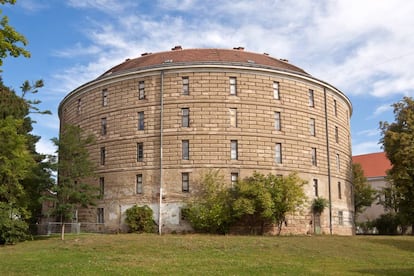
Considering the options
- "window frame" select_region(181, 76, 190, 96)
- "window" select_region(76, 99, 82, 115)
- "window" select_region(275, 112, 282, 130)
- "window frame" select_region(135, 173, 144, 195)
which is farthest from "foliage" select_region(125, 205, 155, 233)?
"window" select_region(76, 99, 82, 115)

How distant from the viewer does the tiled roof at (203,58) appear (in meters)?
44.3

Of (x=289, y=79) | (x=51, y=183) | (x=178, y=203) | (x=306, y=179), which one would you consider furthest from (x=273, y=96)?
(x=51, y=183)

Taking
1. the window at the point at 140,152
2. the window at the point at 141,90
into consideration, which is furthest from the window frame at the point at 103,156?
the window at the point at 141,90

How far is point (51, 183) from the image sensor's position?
36031mm

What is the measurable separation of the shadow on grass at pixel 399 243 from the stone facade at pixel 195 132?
31.2 ft

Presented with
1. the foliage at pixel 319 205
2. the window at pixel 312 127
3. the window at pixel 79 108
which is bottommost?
the foliage at pixel 319 205

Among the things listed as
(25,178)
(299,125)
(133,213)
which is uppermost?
(299,125)

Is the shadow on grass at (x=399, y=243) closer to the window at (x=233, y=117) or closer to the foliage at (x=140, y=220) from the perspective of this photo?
the window at (x=233, y=117)

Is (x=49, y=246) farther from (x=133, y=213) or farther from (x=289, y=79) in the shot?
(x=289, y=79)

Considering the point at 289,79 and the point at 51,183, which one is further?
the point at 289,79

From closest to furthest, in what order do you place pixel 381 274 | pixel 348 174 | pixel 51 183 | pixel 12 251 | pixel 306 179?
pixel 381 274
pixel 12 251
pixel 51 183
pixel 306 179
pixel 348 174

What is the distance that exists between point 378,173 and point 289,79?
37.7 meters

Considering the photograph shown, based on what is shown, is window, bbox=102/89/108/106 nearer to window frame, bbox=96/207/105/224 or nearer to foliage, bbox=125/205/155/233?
window frame, bbox=96/207/105/224

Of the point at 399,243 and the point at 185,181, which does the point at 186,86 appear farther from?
the point at 399,243
